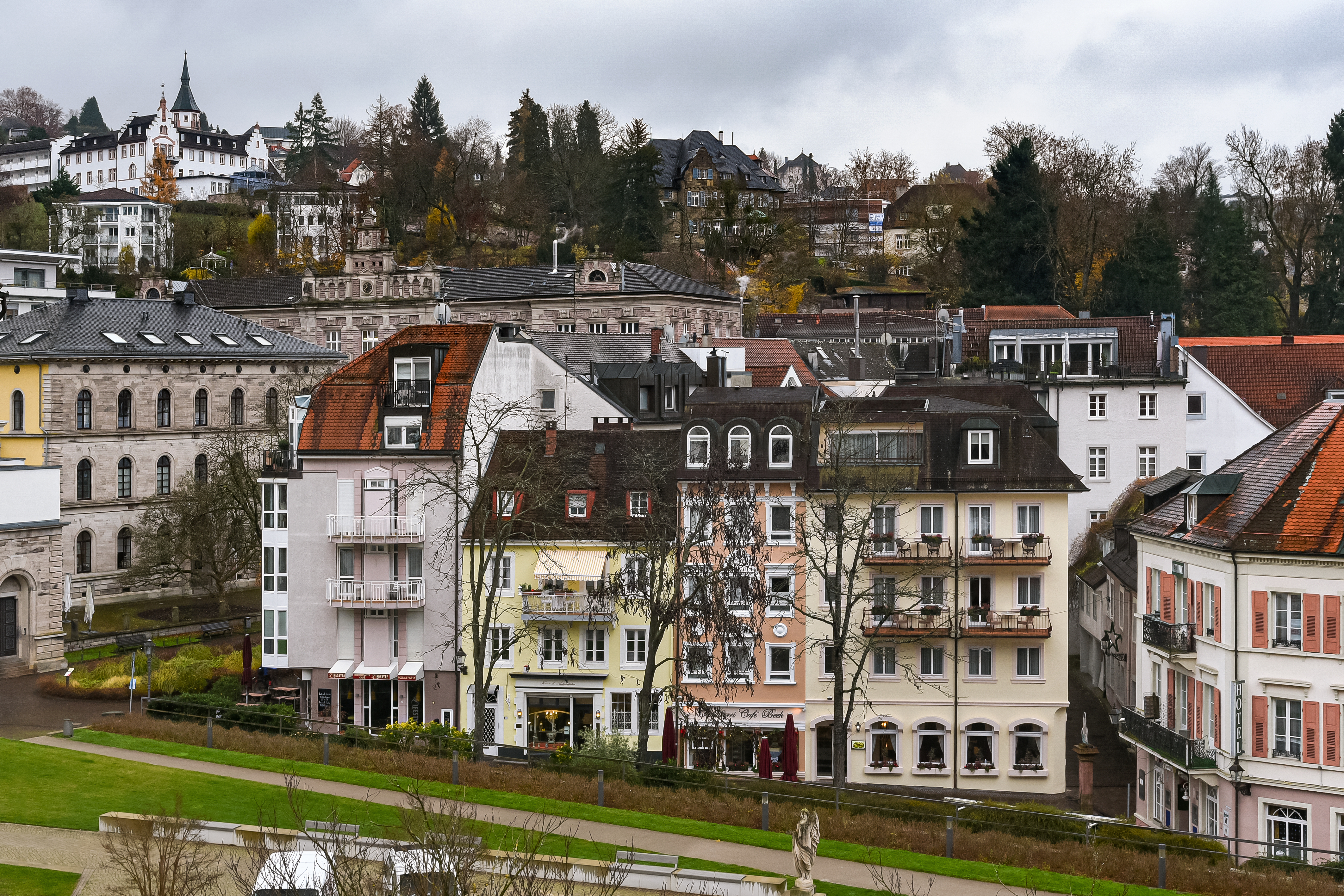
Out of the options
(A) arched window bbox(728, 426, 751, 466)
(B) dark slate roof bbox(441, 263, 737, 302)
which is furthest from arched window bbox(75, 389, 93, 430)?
(A) arched window bbox(728, 426, 751, 466)

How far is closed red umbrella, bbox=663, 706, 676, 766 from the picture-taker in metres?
37.3

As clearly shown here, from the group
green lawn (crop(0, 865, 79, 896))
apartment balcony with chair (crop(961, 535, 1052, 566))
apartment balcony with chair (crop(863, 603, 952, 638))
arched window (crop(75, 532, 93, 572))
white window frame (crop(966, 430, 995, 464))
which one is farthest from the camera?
arched window (crop(75, 532, 93, 572))

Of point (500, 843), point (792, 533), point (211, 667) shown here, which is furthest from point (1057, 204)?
point (500, 843)

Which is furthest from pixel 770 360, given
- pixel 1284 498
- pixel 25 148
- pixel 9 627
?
pixel 25 148

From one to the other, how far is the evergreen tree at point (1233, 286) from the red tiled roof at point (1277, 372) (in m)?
19.7

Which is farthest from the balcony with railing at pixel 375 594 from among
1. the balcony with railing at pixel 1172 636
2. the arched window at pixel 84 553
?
the arched window at pixel 84 553

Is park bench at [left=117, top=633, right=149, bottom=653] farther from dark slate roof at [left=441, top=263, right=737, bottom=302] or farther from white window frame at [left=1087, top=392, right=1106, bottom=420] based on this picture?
dark slate roof at [left=441, top=263, right=737, bottom=302]

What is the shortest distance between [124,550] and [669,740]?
37881mm

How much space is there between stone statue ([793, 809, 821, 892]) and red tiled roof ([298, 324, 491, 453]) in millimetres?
23088

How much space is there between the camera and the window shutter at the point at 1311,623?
107ft

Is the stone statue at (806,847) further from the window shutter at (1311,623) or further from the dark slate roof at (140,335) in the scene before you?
the dark slate roof at (140,335)

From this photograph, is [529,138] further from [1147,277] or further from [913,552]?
[913,552]

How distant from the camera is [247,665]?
144 ft

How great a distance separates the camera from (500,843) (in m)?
26.2
